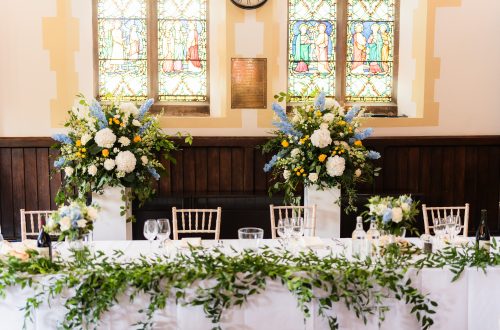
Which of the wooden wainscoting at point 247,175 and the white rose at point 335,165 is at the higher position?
the white rose at point 335,165

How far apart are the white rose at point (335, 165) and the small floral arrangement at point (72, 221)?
77.6 inches

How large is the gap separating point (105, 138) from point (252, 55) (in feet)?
7.76

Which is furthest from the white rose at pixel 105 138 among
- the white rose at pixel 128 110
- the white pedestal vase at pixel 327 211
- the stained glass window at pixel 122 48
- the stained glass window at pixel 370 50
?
the stained glass window at pixel 370 50

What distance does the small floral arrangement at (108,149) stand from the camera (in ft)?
12.9

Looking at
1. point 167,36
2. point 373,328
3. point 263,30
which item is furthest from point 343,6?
point 373,328

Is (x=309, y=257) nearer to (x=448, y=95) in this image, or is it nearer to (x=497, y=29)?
(x=448, y=95)

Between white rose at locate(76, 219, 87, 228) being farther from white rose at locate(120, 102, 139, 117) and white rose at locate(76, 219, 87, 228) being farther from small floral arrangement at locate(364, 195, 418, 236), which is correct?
white rose at locate(120, 102, 139, 117)

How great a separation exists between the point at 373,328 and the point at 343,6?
14.4ft

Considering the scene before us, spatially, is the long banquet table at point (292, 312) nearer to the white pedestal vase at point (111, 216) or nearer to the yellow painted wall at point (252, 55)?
the white pedestal vase at point (111, 216)

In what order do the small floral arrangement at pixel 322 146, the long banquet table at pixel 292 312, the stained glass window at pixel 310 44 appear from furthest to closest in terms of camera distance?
the stained glass window at pixel 310 44, the small floral arrangement at pixel 322 146, the long banquet table at pixel 292 312

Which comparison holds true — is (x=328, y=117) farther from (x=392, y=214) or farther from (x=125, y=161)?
(x=392, y=214)

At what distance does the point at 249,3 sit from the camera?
578 centimetres

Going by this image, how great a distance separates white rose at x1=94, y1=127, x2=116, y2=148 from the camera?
389 cm

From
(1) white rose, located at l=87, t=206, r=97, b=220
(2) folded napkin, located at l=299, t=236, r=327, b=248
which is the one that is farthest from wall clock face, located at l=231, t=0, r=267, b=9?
(1) white rose, located at l=87, t=206, r=97, b=220
